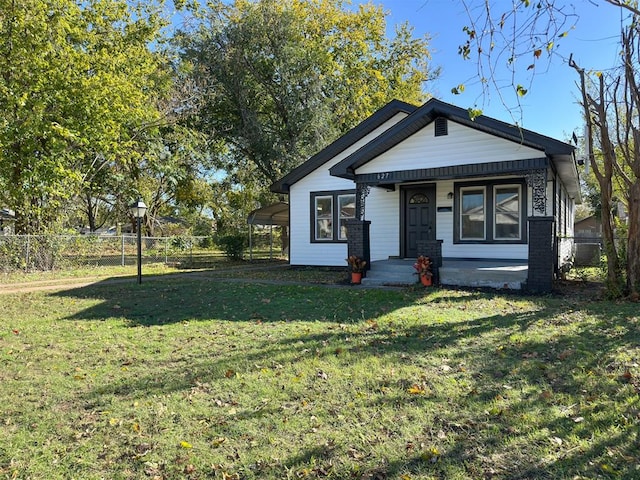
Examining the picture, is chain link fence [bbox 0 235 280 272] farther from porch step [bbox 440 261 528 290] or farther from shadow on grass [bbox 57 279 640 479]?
porch step [bbox 440 261 528 290]

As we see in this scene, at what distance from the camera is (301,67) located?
21719 mm

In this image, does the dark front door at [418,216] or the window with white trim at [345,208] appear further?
the window with white trim at [345,208]

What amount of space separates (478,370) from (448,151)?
24.3ft

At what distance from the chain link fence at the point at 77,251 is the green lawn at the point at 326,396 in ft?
25.9

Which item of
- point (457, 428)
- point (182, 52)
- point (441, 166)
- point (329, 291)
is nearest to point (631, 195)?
point (441, 166)

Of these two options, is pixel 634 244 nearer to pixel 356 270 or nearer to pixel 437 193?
pixel 437 193

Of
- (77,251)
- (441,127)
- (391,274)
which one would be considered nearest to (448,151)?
Result: (441,127)

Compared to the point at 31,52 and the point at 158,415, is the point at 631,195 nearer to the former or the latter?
the point at 158,415

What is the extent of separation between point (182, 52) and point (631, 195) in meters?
20.1

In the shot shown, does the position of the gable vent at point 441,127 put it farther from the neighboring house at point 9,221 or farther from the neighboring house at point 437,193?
the neighboring house at point 9,221

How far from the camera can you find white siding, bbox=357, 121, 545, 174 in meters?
10.1

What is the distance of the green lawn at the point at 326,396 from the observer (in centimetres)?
286

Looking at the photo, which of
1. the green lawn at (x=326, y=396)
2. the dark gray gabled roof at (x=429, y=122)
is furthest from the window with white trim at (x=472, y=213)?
the green lawn at (x=326, y=396)

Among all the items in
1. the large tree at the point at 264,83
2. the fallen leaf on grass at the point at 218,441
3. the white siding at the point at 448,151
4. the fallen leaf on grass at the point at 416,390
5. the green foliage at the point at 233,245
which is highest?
the large tree at the point at 264,83
